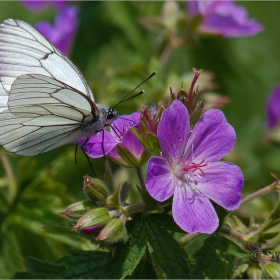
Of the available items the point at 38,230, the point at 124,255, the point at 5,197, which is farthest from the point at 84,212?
the point at 5,197

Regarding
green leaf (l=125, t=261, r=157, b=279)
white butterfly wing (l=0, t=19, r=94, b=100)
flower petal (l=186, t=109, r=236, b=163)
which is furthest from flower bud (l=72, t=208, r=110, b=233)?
white butterfly wing (l=0, t=19, r=94, b=100)

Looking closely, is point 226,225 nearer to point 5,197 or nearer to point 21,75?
point 21,75

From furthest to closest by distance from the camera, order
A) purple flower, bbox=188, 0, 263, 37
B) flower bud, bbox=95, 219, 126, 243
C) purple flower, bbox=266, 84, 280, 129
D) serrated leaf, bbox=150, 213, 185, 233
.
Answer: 1. purple flower, bbox=266, 84, 280, 129
2. purple flower, bbox=188, 0, 263, 37
3. serrated leaf, bbox=150, 213, 185, 233
4. flower bud, bbox=95, 219, 126, 243

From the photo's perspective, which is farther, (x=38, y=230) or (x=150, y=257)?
(x=38, y=230)

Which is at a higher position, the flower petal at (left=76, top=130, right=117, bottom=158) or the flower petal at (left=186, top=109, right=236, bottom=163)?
the flower petal at (left=186, top=109, right=236, bottom=163)

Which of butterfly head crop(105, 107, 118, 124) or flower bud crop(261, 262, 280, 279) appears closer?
flower bud crop(261, 262, 280, 279)

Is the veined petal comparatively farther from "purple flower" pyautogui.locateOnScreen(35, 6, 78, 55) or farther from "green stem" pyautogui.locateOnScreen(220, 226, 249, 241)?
"purple flower" pyautogui.locateOnScreen(35, 6, 78, 55)
